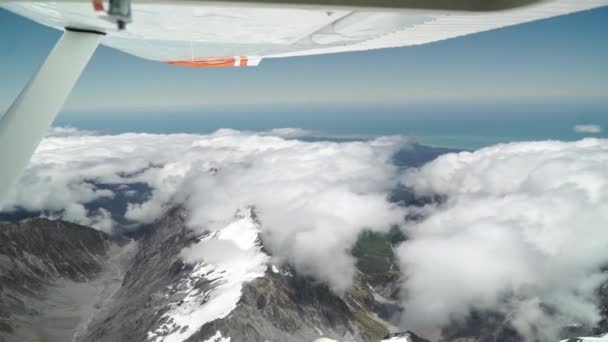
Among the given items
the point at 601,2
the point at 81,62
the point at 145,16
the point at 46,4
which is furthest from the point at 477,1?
the point at 81,62

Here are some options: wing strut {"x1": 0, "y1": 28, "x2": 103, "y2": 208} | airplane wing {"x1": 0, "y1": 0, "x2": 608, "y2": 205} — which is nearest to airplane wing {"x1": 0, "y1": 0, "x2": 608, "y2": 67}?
airplane wing {"x1": 0, "y1": 0, "x2": 608, "y2": 205}

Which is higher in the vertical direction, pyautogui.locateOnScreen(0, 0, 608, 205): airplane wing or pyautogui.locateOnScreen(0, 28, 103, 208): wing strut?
pyautogui.locateOnScreen(0, 0, 608, 205): airplane wing

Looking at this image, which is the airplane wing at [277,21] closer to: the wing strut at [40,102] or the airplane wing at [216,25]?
the airplane wing at [216,25]

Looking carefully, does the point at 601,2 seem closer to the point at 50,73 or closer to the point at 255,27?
the point at 255,27

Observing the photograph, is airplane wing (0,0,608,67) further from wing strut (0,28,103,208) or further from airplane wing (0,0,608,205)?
wing strut (0,28,103,208)

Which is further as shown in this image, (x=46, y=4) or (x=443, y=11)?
(x=46, y=4)

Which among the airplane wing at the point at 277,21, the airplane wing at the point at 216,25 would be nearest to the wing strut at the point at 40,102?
the airplane wing at the point at 216,25
